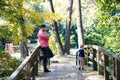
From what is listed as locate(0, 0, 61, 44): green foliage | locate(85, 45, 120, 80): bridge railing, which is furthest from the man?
locate(85, 45, 120, 80): bridge railing

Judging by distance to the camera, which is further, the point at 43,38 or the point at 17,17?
the point at 43,38

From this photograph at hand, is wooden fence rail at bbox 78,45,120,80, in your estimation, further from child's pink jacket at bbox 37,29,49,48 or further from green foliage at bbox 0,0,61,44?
green foliage at bbox 0,0,61,44

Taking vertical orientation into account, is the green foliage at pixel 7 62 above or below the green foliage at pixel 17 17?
below

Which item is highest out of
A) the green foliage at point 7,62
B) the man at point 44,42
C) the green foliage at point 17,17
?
the green foliage at point 17,17

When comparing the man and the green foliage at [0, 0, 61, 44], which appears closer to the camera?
the green foliage at [0, 0, 61, 44]

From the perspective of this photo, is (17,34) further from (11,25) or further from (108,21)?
(108,21)

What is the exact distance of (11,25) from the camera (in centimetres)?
1548

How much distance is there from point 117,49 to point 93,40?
12.4 metres

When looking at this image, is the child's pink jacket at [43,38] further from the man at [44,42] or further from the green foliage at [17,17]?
the green foliage at [17,17]

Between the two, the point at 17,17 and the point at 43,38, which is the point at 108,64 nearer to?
the point at 43,38

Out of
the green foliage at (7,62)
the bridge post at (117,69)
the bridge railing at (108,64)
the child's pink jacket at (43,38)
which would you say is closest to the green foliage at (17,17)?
the child's pink jacket at (43,38)

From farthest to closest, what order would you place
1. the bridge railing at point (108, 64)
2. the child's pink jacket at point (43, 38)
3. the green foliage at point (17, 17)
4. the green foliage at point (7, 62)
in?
the child's pink jacket at point (43, 38), the green foliage at point (7, 62), the green foliage at point (17, 17), the bridge railing at point (108, 64)

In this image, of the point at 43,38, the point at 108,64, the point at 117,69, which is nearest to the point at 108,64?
the point at 108,64

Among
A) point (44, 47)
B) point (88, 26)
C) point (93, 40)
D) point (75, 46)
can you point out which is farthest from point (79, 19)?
point (75, 46)
